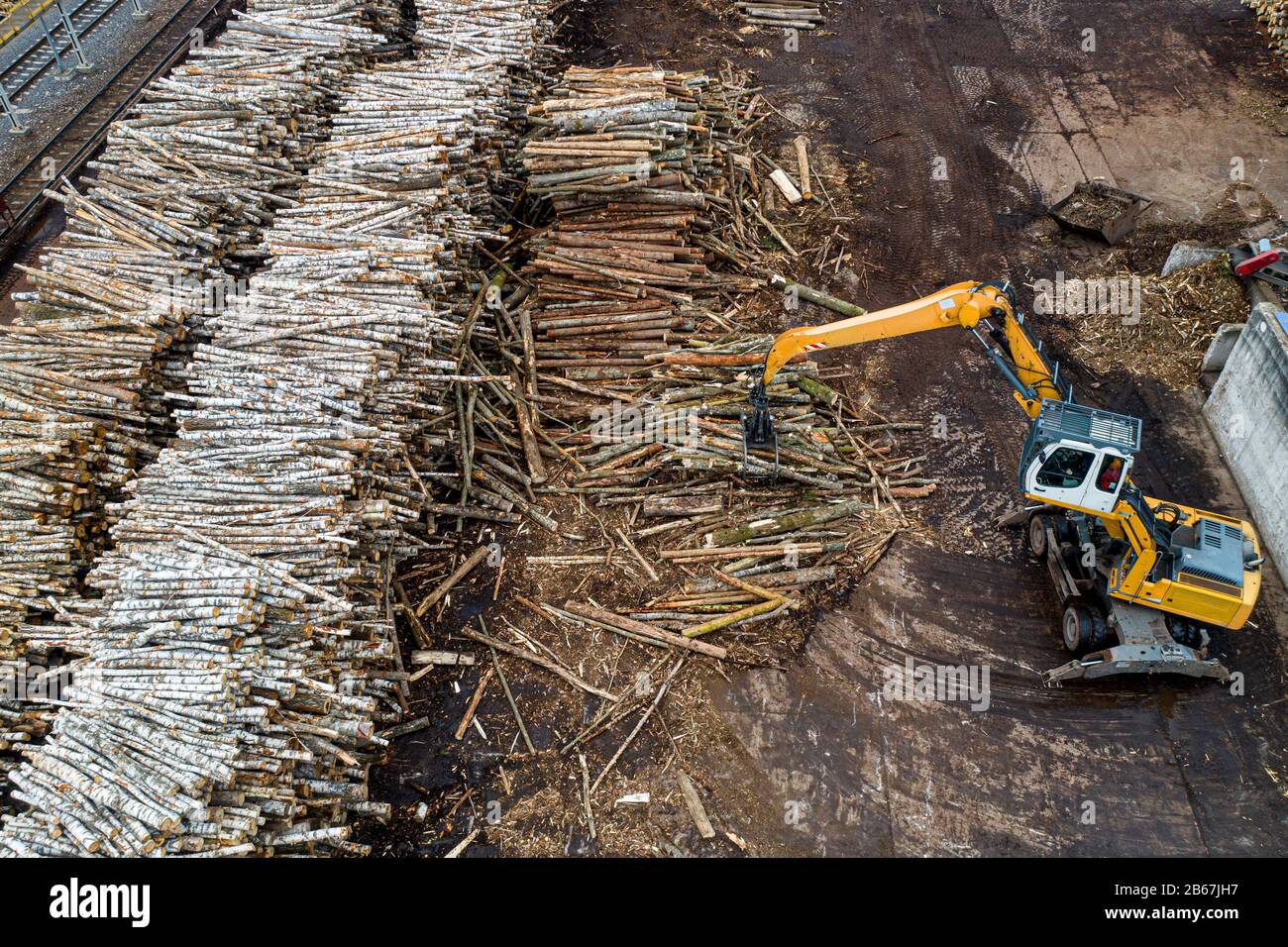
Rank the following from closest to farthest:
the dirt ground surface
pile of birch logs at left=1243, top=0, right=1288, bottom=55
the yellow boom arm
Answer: the dirt ground surface
the yellow boom arm
pile of birch logs at left=1243, top=0, right=1288, bottom=55

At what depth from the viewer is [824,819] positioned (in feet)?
44.8

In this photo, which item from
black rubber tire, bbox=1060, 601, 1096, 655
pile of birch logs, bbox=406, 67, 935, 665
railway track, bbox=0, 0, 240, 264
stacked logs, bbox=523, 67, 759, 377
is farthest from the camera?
railway track, bbox=0, 0, 240, 264

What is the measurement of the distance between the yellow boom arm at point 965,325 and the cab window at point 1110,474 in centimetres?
147

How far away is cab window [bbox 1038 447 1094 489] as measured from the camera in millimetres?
14789

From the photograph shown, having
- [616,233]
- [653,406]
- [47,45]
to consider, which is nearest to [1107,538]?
[653,406]

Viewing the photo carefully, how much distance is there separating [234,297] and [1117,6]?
28278 millimetres

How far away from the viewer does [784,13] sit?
29.7 m

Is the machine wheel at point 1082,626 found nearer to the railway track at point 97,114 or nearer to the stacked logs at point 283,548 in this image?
the stacked logs at point 283,548

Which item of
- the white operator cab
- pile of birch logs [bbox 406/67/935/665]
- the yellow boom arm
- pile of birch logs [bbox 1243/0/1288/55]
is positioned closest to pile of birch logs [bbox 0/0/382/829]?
pile of birch logs [bbox 406/67/935/665]

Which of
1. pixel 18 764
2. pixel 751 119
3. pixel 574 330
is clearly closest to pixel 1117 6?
pixel 751 119

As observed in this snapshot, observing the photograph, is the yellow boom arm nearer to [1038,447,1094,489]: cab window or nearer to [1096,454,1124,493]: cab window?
[1038,447,1094,489]: cab window

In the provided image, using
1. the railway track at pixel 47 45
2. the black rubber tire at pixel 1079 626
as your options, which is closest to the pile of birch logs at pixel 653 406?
the black rubber tire at pixel 1079 626

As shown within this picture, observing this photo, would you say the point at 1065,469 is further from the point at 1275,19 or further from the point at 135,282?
the point at 1275,19

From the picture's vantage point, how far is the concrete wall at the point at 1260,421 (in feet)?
55.2
